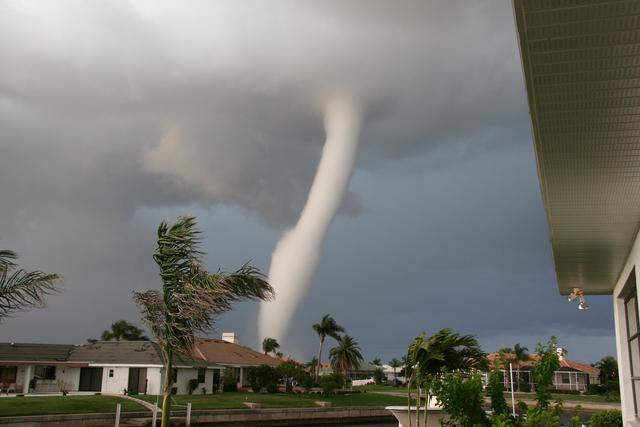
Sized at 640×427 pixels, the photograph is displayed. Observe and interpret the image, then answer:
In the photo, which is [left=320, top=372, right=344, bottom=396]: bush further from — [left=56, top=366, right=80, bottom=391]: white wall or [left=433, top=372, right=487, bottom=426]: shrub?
[left=433, top=372, right=487, bottom=426]: shrub

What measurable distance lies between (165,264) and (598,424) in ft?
45.3

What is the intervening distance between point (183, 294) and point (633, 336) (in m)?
8.72

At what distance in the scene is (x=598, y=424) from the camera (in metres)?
17.1

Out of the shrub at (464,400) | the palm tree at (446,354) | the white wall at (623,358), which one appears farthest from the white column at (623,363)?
the shrub at (464,400)

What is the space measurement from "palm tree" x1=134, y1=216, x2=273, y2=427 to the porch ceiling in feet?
13.4

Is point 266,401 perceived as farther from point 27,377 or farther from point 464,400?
point 464,400

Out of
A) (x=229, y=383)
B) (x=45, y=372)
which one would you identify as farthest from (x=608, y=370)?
(x=45, y=372)

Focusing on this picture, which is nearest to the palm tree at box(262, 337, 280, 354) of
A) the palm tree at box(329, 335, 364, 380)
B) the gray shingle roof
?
the palm tree at box(329, 335, 364, 380)

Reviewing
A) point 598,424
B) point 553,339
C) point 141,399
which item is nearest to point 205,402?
point 141,399

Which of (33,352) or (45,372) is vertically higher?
(33,352)

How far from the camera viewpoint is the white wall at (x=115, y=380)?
48.5 m

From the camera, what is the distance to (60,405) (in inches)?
1294

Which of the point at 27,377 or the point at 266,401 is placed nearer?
the point at 266,401

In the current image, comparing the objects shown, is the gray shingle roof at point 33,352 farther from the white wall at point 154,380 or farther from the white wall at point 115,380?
the white wall at point 154,380
